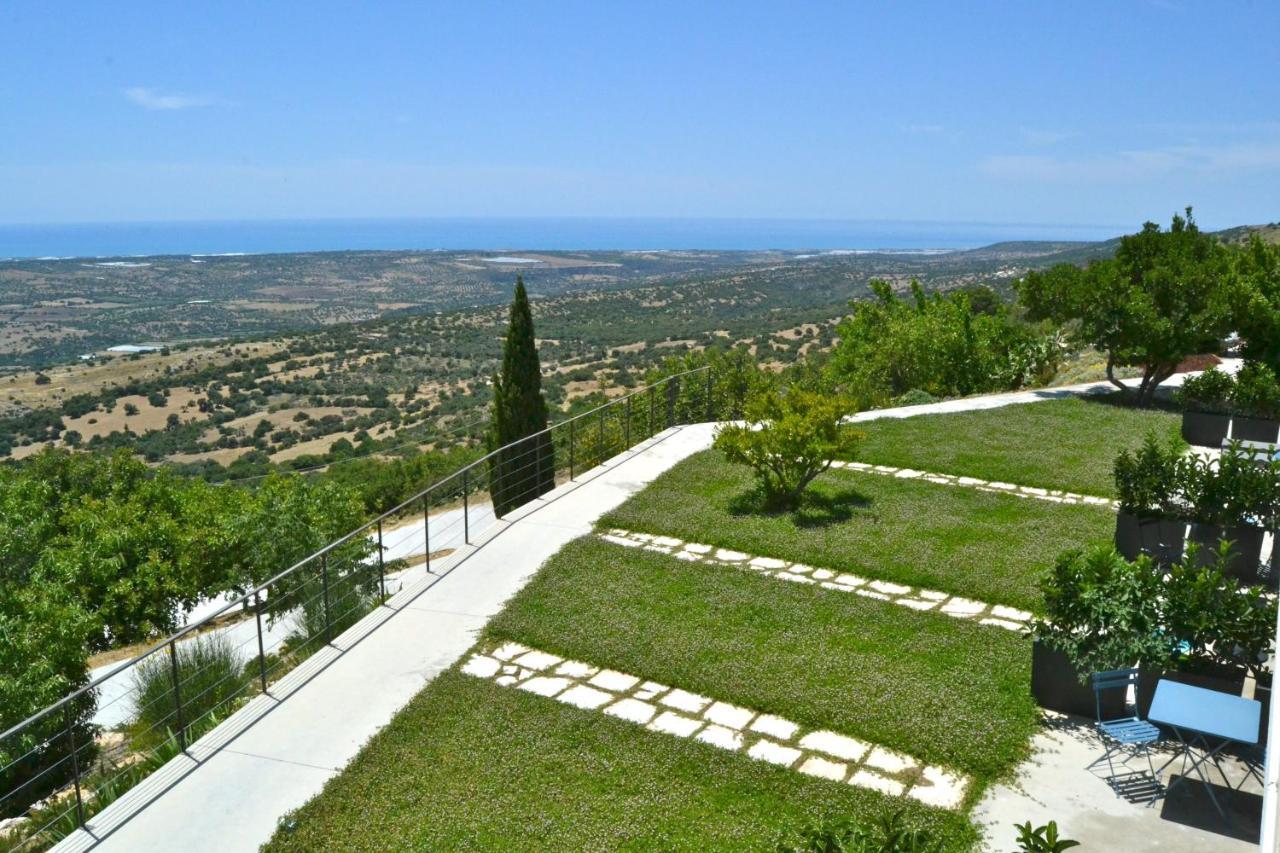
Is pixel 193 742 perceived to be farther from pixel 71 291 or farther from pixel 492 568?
pixel 71 291

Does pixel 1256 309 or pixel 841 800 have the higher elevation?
pixel 1256 309

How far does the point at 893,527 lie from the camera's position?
1010 centimetres

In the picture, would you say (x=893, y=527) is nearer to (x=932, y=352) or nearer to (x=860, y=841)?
(x=860, y=841)

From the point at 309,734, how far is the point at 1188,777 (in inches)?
217

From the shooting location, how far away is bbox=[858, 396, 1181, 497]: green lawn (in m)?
12.1

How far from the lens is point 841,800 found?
5.28m

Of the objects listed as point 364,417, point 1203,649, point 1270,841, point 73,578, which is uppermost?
point 1270,841

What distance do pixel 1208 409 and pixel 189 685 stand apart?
1364cm

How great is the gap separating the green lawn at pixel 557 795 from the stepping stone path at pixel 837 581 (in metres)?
2.80

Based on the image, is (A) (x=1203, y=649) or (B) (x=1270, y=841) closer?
(B) (x=1270, y=841)

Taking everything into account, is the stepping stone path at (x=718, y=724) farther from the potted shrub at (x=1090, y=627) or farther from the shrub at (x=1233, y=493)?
the shrub at (x=1233, y=493)

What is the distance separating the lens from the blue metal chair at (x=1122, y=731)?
5.35 metres

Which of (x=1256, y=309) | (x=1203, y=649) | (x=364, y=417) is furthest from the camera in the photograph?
(x=364, y=417)

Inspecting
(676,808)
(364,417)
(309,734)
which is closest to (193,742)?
(309,734)
